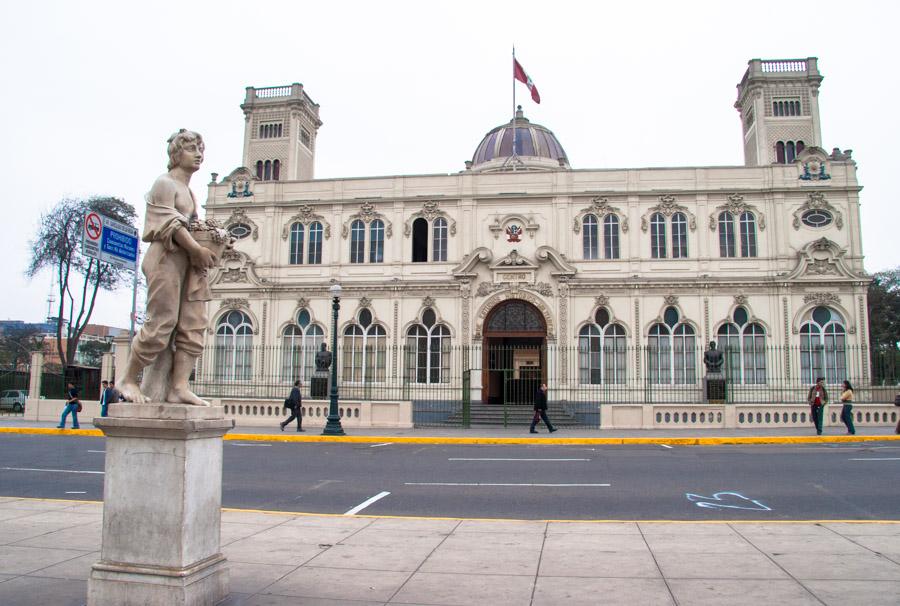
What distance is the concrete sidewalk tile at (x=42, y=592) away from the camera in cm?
522

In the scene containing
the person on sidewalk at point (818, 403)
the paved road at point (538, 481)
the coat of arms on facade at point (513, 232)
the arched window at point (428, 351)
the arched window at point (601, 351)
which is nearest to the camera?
the paved road at point (538, 481)

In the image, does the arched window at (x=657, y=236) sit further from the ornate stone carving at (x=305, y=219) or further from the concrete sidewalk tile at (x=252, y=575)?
the concrete sidewalk tile at (x=252, y=575)

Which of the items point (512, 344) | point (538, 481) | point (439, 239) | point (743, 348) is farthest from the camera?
point (439, 239)

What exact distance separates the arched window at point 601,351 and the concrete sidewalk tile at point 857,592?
2674 cm

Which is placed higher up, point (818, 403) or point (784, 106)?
point (784, 106)

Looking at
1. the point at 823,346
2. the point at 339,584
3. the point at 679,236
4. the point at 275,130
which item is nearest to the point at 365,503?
the point at 339,584

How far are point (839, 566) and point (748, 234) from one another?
96.6ft

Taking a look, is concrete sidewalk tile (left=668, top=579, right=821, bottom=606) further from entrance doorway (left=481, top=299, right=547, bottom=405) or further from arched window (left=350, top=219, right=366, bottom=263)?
arched window (left=350, top=219, right=366, bottom=263)

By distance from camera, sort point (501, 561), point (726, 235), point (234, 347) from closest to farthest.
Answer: point (501, 561) → point (726, 235) → point (234, 347)

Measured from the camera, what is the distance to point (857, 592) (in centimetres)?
546

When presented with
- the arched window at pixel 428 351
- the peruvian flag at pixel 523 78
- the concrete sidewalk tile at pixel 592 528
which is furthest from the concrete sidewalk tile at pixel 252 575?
the peruvian flag at pixel 523 78

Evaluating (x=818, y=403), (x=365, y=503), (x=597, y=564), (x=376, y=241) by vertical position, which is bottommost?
(x=365, y=503)

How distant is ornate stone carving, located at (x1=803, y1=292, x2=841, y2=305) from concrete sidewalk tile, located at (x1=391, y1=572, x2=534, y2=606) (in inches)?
1194

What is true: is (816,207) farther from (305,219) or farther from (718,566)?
(718,566)
